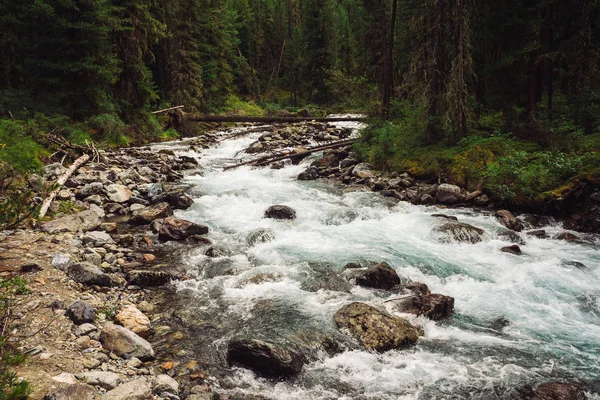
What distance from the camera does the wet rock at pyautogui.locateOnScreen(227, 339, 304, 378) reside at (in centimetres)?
500

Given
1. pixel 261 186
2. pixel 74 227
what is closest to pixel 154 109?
pixel 261 186

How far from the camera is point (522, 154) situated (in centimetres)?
1234

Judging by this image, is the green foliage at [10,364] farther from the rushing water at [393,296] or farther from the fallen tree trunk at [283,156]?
the fallen tree trunk at [283,156]

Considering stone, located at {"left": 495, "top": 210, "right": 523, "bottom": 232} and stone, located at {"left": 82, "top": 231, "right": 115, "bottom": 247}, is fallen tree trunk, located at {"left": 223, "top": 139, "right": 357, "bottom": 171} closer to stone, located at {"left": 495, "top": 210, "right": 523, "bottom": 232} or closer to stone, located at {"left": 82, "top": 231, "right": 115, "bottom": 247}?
stone, located at {"left": 82, "top": 231, "right": 115, "bottom": 247}

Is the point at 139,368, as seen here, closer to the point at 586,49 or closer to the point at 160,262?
the point at 160,262

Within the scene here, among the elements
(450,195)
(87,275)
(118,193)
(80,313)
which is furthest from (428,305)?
(118,193)

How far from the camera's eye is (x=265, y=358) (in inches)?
198

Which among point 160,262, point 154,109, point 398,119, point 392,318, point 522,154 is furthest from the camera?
point 154,109

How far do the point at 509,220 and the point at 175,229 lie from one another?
9294 mm

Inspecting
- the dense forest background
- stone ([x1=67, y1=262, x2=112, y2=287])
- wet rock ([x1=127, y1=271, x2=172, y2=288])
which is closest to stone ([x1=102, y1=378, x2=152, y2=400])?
stone ([x1=67, y1=262, x2=112, y2=287])

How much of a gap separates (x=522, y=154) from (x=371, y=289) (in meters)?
8.48

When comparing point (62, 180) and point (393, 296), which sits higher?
point (62, 180)

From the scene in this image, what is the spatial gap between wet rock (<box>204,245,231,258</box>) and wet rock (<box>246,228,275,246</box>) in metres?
0.81

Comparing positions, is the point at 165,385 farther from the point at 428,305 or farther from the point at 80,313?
the point at 428,305
